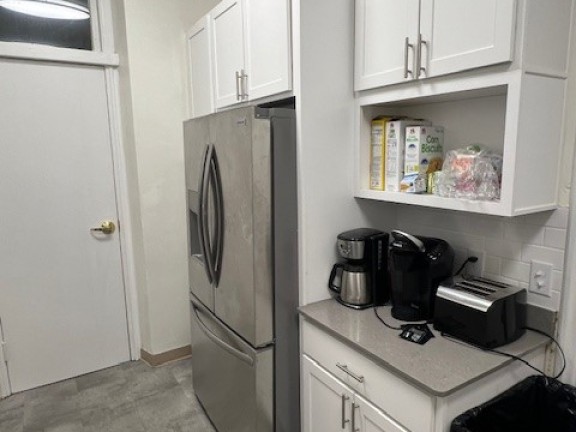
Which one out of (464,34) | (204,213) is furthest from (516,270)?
(204,213)

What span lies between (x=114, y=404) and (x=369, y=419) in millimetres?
1751

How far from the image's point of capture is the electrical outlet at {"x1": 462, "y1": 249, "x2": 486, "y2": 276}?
163cm

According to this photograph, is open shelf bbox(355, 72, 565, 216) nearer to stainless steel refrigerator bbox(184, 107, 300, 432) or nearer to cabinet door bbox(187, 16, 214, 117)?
stainless steel refrigerator bbox(184, 107, 300, 432)

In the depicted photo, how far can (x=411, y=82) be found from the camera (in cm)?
147

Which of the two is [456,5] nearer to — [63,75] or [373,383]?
[373,383]

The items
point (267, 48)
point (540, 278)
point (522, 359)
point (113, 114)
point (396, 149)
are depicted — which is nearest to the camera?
point (522, 359)

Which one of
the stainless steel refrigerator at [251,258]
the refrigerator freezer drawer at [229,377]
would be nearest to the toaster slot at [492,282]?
the stainless steel refrigerator at [251,258]

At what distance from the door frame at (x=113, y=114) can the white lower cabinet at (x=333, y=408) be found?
167 centimetres

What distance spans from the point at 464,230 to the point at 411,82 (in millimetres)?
668

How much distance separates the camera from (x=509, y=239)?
1.53 meters

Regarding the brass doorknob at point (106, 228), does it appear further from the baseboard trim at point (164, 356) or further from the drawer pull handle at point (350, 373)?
the drawer pull handle at point (350, 373)

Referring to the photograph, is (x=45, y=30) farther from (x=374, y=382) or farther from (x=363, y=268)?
(x=374, y=382)

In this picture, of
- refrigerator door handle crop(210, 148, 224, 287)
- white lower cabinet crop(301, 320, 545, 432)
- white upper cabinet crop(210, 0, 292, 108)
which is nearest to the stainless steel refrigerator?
refrigerator door handle crop(210, 148, 224, 287)

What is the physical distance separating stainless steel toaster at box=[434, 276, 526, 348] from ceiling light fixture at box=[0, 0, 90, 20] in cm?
272
